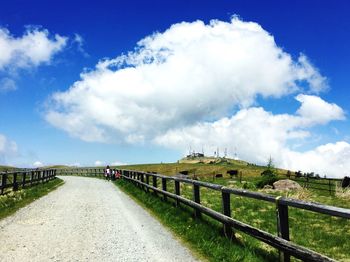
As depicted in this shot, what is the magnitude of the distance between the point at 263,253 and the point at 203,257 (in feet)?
4.12

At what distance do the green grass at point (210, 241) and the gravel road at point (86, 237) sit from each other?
0.39m

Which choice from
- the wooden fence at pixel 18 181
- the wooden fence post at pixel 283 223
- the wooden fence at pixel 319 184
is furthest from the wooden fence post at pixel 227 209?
the wooden fence at pixel 319 184

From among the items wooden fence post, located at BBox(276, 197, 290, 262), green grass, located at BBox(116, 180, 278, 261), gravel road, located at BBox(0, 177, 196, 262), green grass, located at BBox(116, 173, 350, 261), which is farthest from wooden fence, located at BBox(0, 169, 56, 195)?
wooden fence post, located at BBox(276, 197, 290, 262)

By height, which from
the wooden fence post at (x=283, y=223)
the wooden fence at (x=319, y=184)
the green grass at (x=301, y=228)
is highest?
the wooden fence at (x=319, y=184)

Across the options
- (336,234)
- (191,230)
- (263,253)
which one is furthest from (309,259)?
(336,234)

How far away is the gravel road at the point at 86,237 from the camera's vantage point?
8.92m

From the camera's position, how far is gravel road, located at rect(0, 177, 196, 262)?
351 inches

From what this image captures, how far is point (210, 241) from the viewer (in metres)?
→ 10.1

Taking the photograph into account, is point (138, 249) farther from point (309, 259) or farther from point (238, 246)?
point (309, 259)

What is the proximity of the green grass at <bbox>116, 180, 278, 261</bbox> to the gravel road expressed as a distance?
393 mm

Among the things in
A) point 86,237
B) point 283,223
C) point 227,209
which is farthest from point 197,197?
point 283,223

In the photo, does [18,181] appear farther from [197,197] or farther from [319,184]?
[319,184]

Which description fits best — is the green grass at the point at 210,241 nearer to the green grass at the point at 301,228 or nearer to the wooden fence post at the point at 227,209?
the green grass at the point at 301,228

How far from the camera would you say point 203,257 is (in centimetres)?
897
